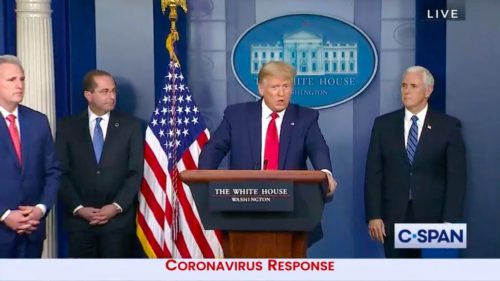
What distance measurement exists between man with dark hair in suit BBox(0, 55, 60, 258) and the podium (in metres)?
1.15

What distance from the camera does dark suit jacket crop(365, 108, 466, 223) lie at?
229 inches

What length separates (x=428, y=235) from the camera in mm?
5496

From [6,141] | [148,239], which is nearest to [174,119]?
→ [148,239]

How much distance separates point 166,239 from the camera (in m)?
6.11

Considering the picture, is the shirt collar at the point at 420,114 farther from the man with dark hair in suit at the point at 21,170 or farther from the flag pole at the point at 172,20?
the man with dark hair in suit at the point at 21,170

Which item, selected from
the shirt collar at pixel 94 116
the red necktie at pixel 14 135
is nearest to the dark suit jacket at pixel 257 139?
the shirt collar at pixel 94 116

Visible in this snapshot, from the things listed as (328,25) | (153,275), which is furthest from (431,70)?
(153,275)

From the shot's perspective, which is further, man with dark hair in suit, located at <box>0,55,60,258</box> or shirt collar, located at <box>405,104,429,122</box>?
shirt collar, located at <box>405,104,429,122</box>

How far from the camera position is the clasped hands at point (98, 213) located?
19.1 feet

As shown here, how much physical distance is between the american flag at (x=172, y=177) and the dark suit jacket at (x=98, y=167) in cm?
19

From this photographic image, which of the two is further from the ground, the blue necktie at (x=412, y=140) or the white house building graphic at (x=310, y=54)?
the white house building graphic at (x=310, y=54)

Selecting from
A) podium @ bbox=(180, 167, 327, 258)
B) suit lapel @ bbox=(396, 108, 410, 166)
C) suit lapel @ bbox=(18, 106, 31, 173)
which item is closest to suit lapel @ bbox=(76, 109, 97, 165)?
suit lapel @ bbox=(18, 106, 31, 173)

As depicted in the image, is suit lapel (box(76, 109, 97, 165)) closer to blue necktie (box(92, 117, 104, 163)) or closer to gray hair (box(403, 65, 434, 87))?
blue necktie (box(92, 117, 104, 163))

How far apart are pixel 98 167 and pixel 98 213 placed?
0.27 metres
